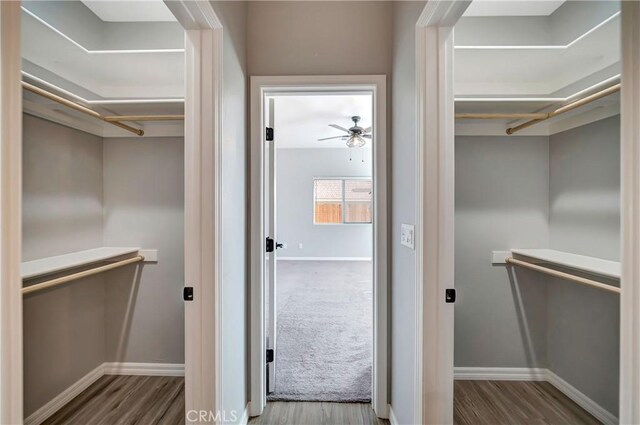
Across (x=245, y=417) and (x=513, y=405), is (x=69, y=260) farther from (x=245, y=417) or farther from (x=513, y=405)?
(x=513, y=405)

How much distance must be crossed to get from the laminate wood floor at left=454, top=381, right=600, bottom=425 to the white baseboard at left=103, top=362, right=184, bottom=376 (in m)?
2.06

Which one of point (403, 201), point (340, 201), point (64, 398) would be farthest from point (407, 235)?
point (340, 201)

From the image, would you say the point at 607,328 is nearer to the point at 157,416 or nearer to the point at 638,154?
the point at 638,154

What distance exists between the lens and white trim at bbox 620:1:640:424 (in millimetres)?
569

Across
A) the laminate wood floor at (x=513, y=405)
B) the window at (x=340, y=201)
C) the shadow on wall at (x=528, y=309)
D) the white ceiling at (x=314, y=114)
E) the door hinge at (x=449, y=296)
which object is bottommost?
the laminate wood floor at (x=513, y=405)

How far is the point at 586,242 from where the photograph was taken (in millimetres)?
1907

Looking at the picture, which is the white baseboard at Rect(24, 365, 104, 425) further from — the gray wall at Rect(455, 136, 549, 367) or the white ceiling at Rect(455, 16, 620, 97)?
the white ceiling at Rect(455, 16, 620, 97)

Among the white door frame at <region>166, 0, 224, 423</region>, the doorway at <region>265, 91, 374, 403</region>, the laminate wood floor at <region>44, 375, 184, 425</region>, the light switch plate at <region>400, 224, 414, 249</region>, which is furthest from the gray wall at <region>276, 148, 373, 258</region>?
the white door frame at <region>166, 0, 224, 423</region>

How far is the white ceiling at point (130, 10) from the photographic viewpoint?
1.93m

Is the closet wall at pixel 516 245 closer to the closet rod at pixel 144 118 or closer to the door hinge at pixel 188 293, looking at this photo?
the door hinge at pixel 188 293

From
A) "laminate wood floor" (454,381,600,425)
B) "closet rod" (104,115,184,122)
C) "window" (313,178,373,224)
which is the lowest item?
"laminate wood floor" (454,381,600,425)

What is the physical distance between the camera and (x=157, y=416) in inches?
75.3

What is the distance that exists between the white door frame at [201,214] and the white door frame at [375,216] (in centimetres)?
55

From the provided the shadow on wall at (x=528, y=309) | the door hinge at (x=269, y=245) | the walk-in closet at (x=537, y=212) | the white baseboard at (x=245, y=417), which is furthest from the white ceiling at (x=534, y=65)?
the white baseboard at (x=245, y=417)
